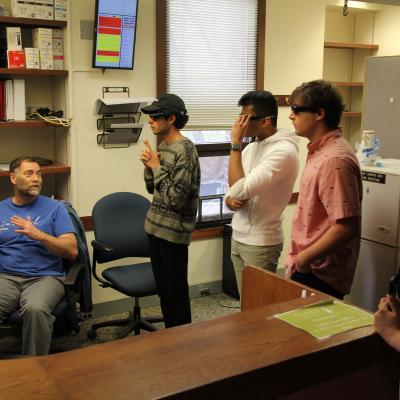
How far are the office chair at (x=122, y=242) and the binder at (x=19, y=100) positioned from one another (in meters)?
0.72

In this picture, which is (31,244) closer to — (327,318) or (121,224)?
(121,224)

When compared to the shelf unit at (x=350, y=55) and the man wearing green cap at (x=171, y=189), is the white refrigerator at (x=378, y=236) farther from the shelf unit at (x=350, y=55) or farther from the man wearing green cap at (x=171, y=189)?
the shelf unit at (x=350, y=55)

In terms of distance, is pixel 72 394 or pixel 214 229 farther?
pixel 214 229

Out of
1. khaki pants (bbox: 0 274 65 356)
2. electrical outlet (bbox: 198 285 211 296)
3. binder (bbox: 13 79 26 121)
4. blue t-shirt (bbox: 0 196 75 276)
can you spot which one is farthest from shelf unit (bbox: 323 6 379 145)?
khaki pants (bbox: 0 274 65 356)

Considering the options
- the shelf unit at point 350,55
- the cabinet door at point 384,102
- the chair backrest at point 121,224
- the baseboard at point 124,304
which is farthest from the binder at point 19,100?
the shelf unit at point 350,55

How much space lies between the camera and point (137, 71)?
3586 mm

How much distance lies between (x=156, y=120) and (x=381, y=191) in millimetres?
1170

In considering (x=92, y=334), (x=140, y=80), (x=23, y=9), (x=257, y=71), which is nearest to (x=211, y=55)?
(x=257, y=71)

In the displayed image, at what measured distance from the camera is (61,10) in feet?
10.3

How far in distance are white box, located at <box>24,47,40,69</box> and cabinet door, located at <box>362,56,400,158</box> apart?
81.0 inches

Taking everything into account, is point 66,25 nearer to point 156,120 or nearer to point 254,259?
point 156,120

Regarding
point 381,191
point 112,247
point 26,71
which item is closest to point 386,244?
point 381,191

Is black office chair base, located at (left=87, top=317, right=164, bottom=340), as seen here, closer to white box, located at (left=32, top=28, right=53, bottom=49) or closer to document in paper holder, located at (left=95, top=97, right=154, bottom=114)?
document in paper holder, located at (left=95, top=97, right=154, bottom=114)

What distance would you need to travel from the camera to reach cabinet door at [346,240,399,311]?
100 inches
